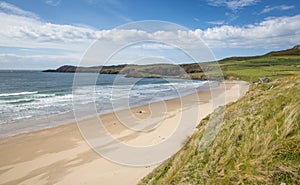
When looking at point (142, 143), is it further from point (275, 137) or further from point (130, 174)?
point (275, 137)

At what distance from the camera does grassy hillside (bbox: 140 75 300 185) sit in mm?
3516

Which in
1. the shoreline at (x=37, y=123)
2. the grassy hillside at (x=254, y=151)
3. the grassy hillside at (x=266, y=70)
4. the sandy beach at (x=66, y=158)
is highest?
the grassy hillside at (x=266, y=70)

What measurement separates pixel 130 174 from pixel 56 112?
50.2 feet

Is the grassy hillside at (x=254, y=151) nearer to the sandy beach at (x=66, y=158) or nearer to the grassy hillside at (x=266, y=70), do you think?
the sandy beach at (x=66, y=158)

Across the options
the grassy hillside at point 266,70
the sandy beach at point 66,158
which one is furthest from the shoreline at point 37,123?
the grassy hillside at point 266,70

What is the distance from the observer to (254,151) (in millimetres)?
4090

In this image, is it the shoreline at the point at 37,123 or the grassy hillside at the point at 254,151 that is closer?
the grassy hillside at the point at 254,151

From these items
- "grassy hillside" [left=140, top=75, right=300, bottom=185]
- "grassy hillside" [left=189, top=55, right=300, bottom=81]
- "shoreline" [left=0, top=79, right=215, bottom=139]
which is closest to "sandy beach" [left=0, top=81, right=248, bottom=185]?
"shoreline" [left=0, top=79, right=215, bottom=139]

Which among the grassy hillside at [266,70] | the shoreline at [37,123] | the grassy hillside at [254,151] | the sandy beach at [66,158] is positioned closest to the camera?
the grassy hillside at [254,151]

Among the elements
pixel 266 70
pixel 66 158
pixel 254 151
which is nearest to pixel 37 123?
pixel 66 158

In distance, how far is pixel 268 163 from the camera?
366 cm

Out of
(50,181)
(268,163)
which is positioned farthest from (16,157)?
(268,163)

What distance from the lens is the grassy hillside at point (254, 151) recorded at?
11.5 feet

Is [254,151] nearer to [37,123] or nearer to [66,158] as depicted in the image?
[66,158]
